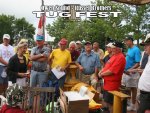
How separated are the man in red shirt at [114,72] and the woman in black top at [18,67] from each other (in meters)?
Result: 1.59

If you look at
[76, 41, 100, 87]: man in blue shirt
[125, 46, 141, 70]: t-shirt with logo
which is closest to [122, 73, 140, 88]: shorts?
[125, 46, 141, 70]: t-shirt with logo

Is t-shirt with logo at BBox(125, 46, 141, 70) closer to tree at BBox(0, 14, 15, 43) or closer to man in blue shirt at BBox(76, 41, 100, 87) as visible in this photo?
man in blue shirt at BBox(76, 41, 100, 87)

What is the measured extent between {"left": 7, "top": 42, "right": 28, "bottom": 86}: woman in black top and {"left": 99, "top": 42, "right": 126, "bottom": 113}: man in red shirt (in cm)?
159

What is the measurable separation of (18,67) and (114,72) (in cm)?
188

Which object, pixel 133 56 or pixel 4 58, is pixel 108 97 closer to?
pixel 133 56

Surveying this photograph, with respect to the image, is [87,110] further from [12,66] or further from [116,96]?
[12,66]

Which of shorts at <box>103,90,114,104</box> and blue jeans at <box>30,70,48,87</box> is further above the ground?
blue jeans at <box>30,70,48,87</box>

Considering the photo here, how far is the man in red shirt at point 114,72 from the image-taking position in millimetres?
6020

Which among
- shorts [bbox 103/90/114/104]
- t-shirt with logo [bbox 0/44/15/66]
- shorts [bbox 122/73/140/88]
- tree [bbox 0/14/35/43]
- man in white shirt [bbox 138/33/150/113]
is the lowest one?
shorts [bbox 103/90/114/104]

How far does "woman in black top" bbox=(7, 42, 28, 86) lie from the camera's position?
21.4 ft

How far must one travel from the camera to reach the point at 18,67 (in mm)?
6605

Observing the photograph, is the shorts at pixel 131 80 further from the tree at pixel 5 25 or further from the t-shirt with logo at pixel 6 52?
the tree at pixel 5 25

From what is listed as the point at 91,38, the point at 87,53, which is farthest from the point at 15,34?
the point at 87,53

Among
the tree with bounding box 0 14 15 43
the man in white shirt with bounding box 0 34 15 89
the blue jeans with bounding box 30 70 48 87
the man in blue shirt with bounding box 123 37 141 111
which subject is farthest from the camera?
the tree with bounding box 0 14 15 43
